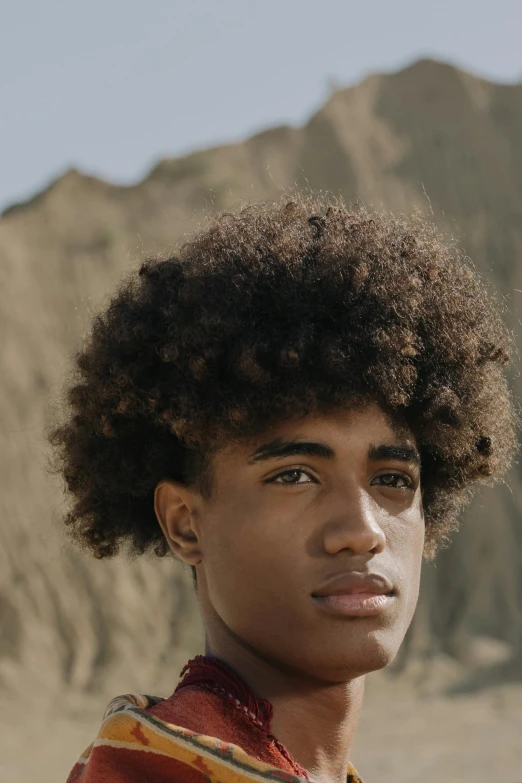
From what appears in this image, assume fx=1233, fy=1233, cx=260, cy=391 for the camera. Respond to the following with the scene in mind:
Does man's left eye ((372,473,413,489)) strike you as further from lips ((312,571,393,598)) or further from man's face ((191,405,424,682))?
lips ((312,571,393,598))

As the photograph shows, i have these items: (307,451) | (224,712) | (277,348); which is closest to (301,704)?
(224,712)

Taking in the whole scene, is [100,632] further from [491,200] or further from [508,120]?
[508,120]

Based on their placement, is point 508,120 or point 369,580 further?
point 508,120

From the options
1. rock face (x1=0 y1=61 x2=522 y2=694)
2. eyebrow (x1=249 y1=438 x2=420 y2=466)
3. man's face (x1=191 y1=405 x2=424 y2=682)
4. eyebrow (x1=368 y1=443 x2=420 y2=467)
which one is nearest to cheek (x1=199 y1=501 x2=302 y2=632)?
man's face (x1=191 y1=405 x2=424 y2=682)

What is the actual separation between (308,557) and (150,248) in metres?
13.3

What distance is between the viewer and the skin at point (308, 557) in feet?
7.38

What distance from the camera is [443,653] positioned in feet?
53.6

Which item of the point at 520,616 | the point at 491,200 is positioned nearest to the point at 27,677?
the point at 520,616

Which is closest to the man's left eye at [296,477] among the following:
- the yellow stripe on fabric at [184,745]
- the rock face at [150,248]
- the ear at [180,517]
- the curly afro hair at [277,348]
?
the curly afro hair at [277,348]

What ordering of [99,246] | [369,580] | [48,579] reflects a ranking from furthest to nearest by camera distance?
[99,246]
[48,579]
[369,580]

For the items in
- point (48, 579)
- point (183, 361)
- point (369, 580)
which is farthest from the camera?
point (48, 579)

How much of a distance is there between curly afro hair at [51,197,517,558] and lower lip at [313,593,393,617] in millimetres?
353

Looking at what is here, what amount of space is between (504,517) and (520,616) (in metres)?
1.51

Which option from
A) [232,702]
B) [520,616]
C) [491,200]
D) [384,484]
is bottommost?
[232,702]
